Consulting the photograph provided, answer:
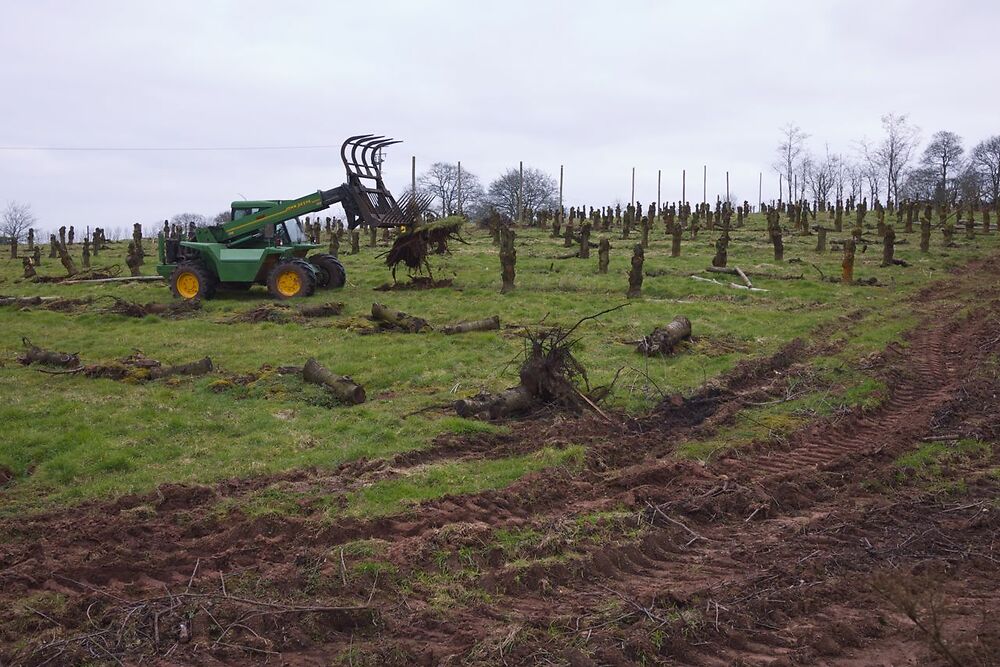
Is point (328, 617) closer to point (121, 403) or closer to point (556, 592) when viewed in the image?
point (556, 592)

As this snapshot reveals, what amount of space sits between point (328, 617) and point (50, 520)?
328 centimetres

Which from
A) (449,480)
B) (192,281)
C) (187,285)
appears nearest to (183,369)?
(449,480)

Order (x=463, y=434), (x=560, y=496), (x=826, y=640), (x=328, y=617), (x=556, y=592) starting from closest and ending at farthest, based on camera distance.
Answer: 1. (x=826, y=640)
2. (x=328, y=617)
3. (x=556, y=592)
4. (x=560, y=496)
5. (x=463, y=434)

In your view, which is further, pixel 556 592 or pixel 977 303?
pixel 977 303

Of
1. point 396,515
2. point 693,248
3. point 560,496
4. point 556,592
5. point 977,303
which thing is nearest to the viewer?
point 556,592

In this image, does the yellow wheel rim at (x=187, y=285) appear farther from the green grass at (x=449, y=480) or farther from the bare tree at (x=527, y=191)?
the bare tree at (x=527, y=191)

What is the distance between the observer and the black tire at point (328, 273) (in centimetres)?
2128

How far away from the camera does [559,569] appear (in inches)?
217

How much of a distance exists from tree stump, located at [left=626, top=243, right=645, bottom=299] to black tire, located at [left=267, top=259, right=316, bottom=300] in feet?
26.8

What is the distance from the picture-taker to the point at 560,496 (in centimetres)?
707

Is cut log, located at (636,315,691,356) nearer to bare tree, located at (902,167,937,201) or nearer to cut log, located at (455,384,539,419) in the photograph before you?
cut log, located at (455,384,539,419)

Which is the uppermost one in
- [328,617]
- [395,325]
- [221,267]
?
[221,267]

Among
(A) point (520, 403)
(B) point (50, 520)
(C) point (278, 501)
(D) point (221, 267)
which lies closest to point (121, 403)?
(B) point (50, 520)

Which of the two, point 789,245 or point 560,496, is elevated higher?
point 789,245
